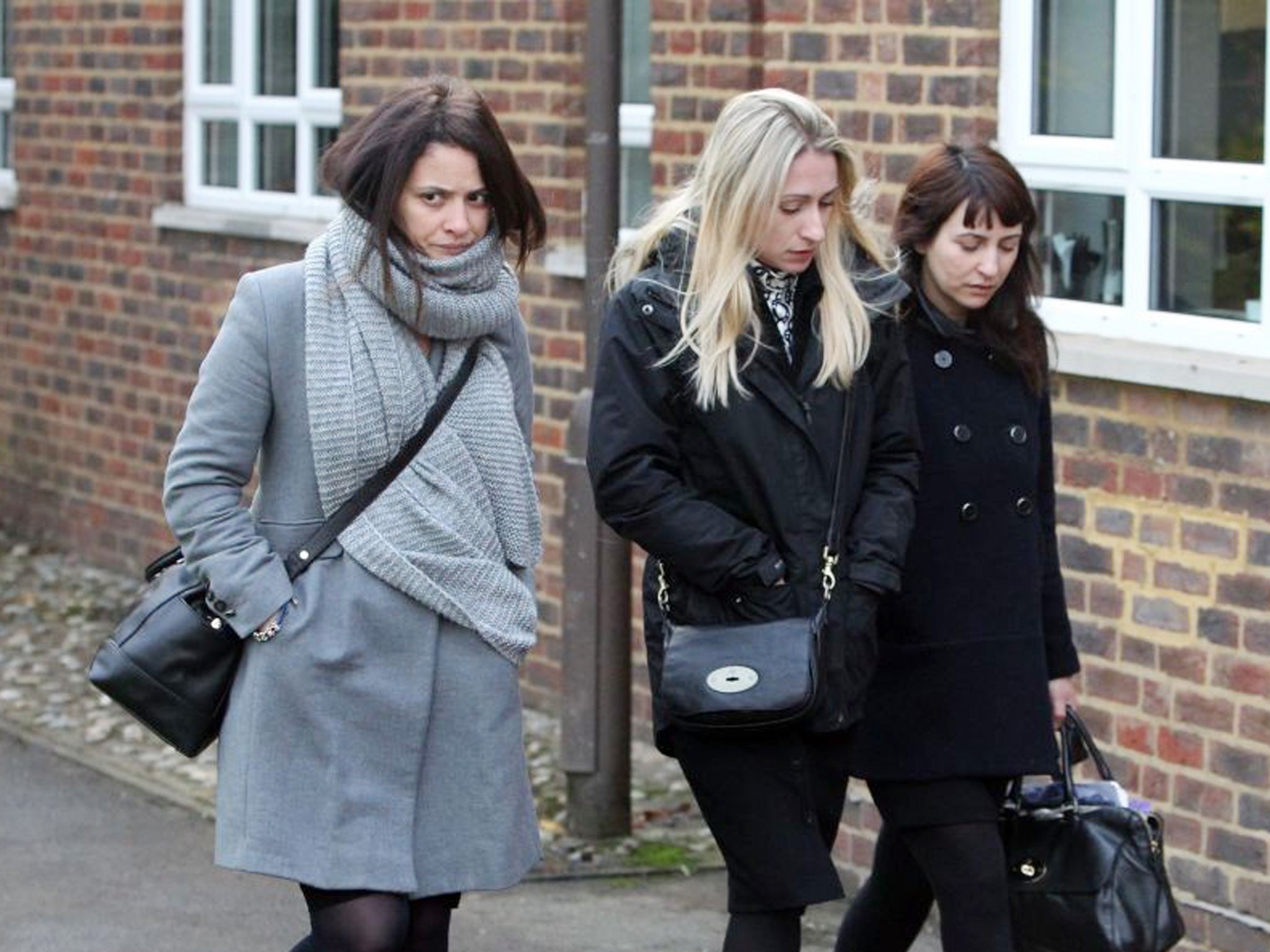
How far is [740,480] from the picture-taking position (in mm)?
4441

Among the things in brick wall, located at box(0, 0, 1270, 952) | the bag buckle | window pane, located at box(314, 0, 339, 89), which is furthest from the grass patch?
window pane, located at box(314, 0, 339, 89)

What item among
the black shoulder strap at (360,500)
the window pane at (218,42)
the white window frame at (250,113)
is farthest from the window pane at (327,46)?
the black shoulder strap at (360,500)

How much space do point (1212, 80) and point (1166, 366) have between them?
0.68 meters

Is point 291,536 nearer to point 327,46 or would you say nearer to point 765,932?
point 765,932

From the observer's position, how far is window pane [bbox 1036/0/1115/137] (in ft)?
20.9

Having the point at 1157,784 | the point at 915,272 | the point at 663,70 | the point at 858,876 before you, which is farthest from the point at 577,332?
the point at 915,272

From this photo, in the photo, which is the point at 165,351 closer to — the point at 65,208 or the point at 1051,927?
the point at 65,208

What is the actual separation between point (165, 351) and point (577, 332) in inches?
120

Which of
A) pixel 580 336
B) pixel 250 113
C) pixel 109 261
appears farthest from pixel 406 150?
pixel 109 261

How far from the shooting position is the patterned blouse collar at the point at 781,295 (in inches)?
177

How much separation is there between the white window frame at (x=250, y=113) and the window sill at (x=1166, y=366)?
13.5 ft

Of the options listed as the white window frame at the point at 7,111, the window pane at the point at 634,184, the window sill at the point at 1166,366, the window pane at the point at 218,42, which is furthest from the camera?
the white window frame at the point at 7,111

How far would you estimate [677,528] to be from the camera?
438 centimetres

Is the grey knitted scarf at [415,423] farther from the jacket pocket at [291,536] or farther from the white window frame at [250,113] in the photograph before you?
the white window frame at [250,113]
